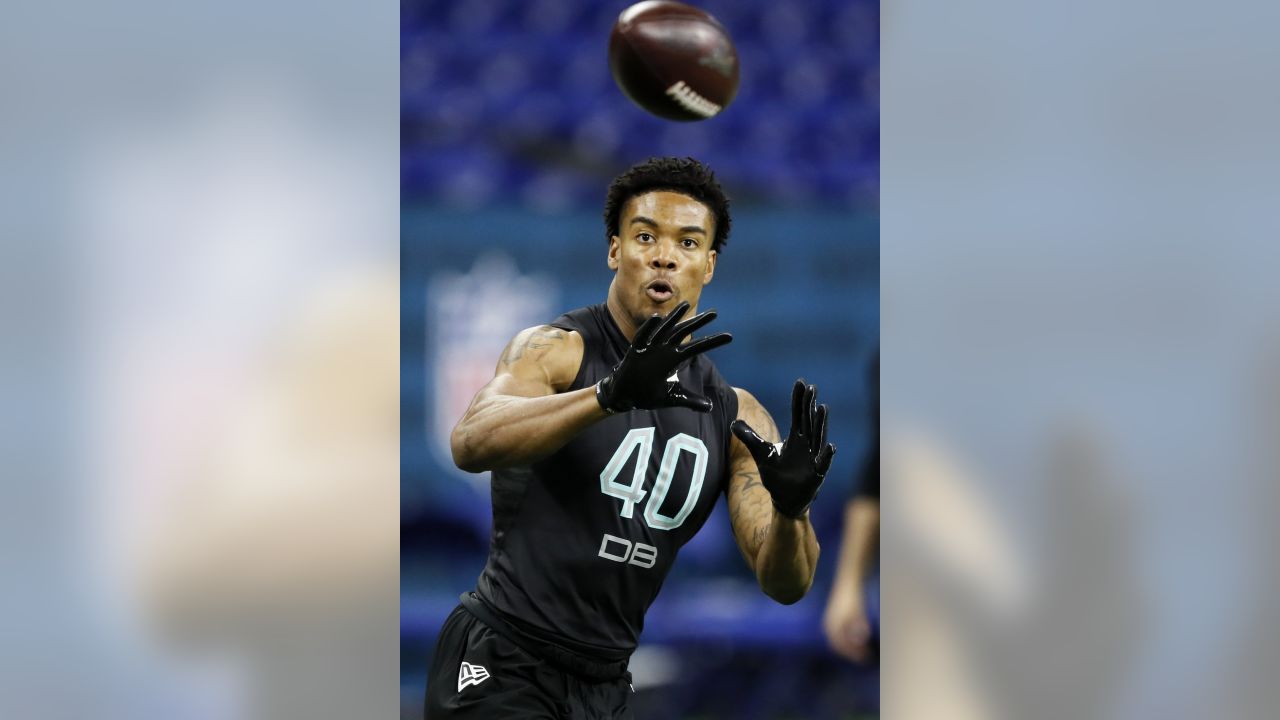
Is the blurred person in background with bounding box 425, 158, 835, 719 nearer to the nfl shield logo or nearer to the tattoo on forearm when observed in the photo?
the tattoo on forearm

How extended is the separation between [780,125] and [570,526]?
200 centimetres

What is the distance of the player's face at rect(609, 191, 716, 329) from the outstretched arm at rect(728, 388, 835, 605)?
32 centimetres

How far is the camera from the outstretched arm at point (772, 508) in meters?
2.49

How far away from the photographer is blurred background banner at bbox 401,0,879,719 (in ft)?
13.1

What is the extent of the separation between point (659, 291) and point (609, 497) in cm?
46

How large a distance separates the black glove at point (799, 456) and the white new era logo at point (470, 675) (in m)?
0.71

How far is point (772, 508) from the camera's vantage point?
2.75m

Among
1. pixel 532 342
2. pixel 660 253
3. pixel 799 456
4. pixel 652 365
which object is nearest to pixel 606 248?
pixel 660 253
